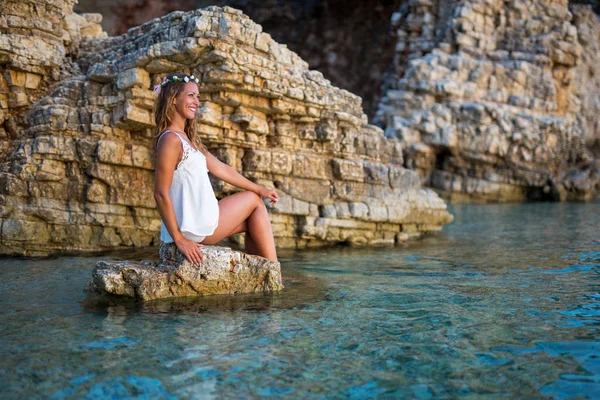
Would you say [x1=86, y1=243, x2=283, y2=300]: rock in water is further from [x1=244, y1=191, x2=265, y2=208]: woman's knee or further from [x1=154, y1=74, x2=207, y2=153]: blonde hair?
[x1=154, y1=74, x2=207, y2=153]: blonde hair

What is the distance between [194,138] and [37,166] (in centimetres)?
341

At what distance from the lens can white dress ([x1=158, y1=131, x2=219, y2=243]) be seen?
4328mm

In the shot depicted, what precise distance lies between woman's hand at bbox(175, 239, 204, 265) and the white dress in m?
0.14

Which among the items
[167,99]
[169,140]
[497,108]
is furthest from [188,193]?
[497,108]

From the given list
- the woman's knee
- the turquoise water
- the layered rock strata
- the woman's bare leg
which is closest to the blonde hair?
the woman's bare leg

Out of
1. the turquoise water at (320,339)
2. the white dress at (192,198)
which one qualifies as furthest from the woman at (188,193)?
the turquoise water at (320,339)

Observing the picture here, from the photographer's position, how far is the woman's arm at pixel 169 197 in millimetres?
4184

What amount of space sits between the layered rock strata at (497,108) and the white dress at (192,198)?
603 inches

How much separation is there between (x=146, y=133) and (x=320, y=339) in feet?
16.4

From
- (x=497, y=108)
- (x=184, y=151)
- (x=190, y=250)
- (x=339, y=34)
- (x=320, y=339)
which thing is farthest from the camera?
(x=339, y=34)

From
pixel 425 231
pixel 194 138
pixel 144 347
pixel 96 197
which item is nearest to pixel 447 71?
pixel 425 231

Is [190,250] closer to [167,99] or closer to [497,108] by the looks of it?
[167,99]

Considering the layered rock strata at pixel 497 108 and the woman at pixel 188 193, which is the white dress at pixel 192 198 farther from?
the layered rock strata at pixel 497 108

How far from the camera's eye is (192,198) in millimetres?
4371
